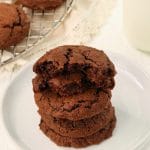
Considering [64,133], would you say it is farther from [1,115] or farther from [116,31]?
[116,31]

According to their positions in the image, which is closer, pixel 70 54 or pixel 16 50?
pixel 70 54

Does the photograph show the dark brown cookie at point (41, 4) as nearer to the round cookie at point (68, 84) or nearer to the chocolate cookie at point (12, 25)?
the chocolate cookie at point (12, 25)

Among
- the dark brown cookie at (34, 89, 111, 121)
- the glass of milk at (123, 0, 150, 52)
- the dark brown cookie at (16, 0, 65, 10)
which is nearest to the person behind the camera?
the dark brown cookie at (34, 89, 111, 121)

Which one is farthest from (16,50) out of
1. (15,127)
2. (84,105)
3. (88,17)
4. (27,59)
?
(84,105)

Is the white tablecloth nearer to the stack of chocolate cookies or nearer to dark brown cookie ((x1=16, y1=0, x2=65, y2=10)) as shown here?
dark brown cookie ((x1=16, y1=0, x2=65, y2=10))

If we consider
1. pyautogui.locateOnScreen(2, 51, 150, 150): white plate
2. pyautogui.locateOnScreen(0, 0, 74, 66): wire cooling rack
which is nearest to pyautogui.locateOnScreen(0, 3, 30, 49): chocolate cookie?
pyautogui.locateOnScreen(0, 0, 74, 66): wire cooling rack

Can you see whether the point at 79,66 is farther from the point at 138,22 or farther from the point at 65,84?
the point at 138,22
